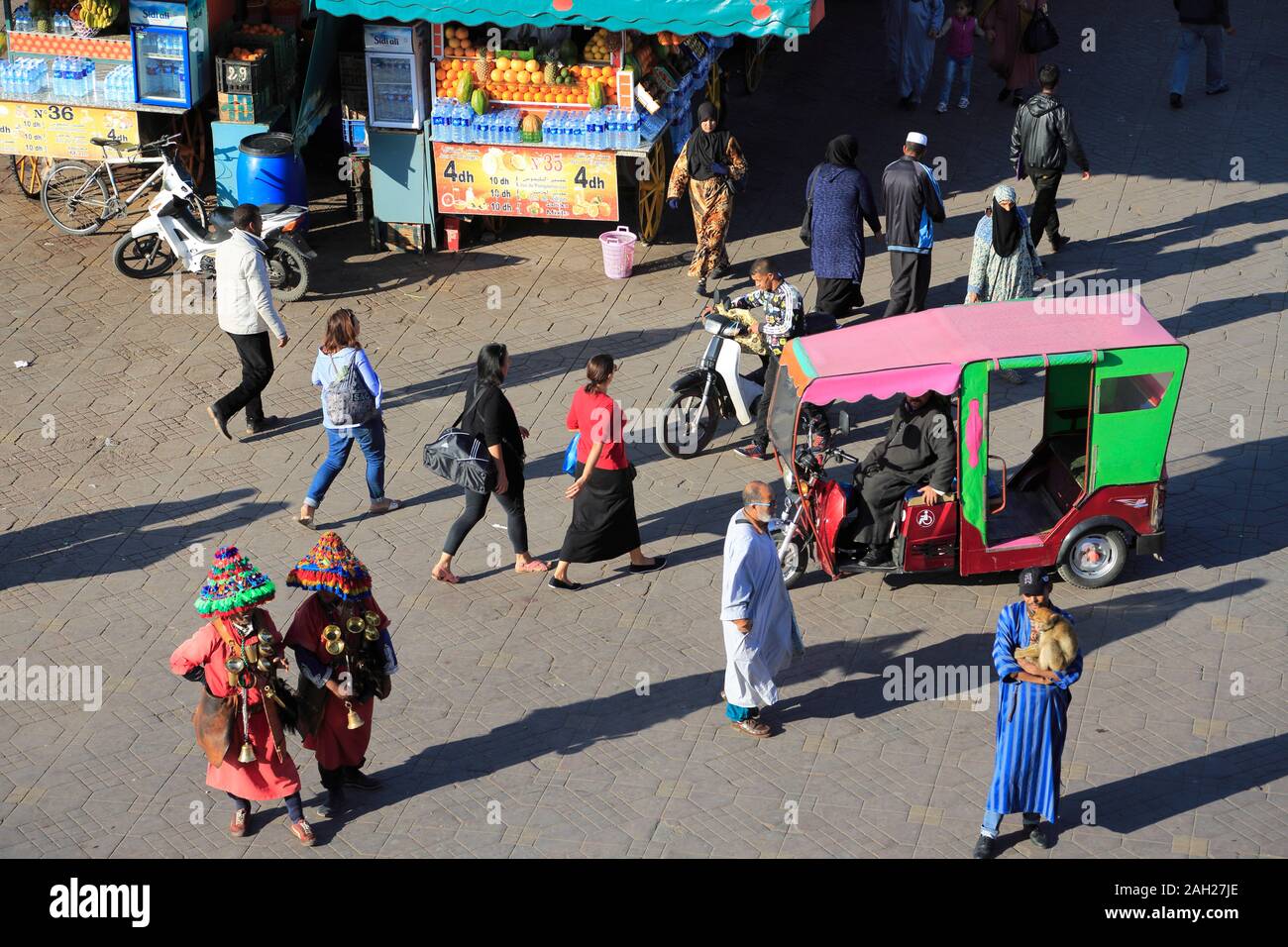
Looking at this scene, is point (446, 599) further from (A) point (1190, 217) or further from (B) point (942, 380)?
(A) point (1190, 217)

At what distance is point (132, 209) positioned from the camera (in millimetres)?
15727

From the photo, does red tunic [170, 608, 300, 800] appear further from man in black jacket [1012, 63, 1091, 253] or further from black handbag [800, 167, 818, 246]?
man in black jacket [1012, 63, 1091, 253]

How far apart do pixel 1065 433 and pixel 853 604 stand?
1.82m

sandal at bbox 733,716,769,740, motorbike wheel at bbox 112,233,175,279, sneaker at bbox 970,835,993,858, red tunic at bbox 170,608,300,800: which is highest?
motorbike wheel at bbox 112,233,175,279

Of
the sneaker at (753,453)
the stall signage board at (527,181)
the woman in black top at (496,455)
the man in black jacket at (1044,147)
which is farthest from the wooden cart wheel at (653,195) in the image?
the woman in black top at (496,455)

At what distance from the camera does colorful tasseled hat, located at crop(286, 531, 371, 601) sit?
770 cm

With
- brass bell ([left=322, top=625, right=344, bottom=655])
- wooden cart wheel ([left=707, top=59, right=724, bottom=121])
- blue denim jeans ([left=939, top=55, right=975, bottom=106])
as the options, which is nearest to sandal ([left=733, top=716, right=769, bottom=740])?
brass bell ([left=322, top=625, right=344, bottom=655])

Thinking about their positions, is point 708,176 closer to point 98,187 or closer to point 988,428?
point 988,428

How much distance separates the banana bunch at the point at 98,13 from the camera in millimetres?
14406

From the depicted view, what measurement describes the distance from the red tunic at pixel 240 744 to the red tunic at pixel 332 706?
133mm

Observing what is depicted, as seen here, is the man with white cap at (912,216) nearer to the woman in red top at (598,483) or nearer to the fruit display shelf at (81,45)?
the woman in red top at (598,483)

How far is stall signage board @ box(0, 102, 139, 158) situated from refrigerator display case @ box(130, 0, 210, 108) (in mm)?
337

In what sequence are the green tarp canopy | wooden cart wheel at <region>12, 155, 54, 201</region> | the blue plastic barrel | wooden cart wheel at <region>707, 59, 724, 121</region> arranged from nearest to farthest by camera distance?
the green tarp canopy
the blue plastic barrel
wooden cart wheel at <region>12, 155, 54, 201</region>
wooden cart wheel at <region>707, 59, 724, 121</region>

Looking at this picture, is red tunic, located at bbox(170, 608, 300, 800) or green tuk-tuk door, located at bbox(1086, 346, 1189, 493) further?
green tuk-tuk door, located at bbox(1086, 346, 1189, 493)
